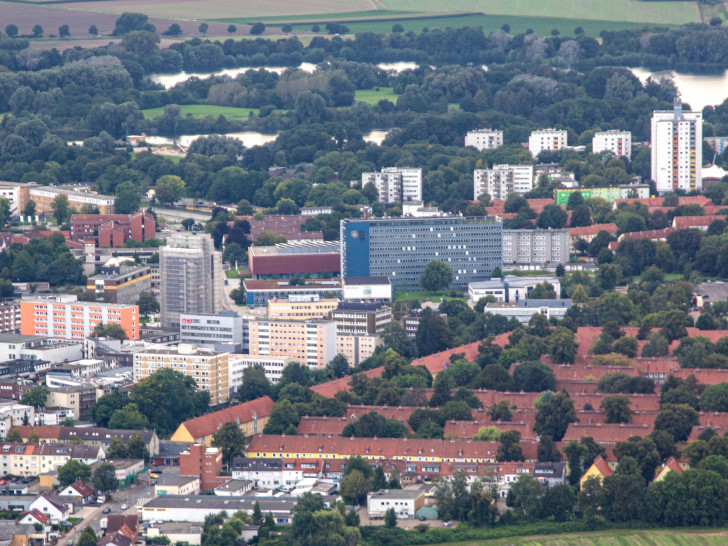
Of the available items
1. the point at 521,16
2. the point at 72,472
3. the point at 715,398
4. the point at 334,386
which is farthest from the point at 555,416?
the point at 521,16

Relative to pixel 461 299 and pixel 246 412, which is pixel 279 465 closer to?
pixel 246 412

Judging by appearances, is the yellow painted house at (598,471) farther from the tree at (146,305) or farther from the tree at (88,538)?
the tree at (146,305)

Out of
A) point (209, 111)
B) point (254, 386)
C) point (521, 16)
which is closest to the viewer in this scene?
point (254, 386)

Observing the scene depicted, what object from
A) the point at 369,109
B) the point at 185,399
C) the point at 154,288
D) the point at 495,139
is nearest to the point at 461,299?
the point at 154,288

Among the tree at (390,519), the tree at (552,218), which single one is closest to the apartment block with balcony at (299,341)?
the tree at (390,519)

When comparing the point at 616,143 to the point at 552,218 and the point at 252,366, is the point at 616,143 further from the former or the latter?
the point at 252,366

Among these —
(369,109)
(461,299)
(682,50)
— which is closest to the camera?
(461,299)

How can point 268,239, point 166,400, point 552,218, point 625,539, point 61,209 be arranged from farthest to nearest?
point 61,209
point 552,218
point 268,239
point 166,400
point 625,539
